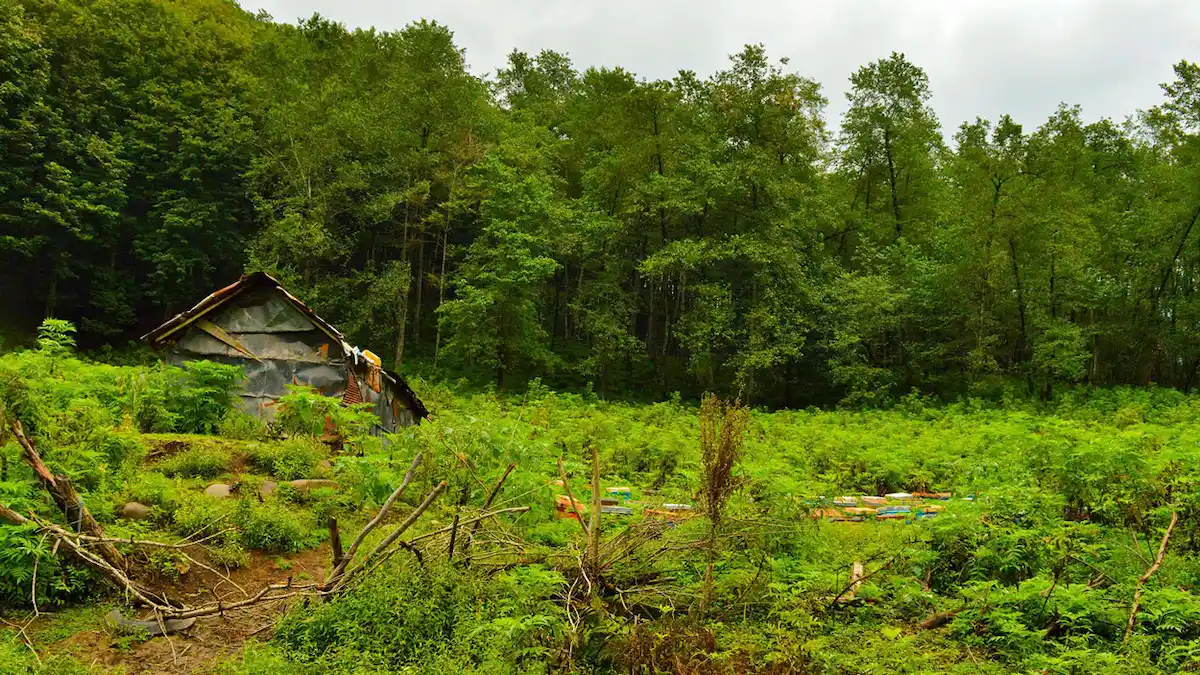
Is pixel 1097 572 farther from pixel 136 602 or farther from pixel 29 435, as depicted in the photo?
pixel 29 435

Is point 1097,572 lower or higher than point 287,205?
lower

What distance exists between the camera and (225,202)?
31078mm

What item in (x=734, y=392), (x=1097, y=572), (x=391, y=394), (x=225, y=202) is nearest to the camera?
(x=1097, y=572)

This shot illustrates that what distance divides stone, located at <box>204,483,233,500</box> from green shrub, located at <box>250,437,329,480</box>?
2.60ft

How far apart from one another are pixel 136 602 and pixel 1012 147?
28.8 meters

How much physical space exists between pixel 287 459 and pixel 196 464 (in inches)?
42.4

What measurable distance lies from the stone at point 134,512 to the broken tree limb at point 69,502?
104 centimetres

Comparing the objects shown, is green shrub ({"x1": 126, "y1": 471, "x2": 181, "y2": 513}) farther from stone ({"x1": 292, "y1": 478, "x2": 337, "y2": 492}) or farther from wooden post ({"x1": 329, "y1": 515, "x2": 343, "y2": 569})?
wooden post ({"x1": 329, "y1": 515, "x2": 343, "y2": 569})

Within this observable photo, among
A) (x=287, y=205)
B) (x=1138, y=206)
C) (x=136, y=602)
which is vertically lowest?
(x=136, y=602)

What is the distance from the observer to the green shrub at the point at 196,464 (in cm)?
846

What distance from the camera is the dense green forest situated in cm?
2495

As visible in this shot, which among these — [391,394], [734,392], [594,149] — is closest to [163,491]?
[391,394]

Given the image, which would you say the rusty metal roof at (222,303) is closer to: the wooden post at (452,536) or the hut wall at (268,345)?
the hut wall at (268,345)

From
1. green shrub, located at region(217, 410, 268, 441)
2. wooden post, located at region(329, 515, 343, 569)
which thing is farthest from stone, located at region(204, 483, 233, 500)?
→ wooden post, located at region(329, 515, 343, 569)
